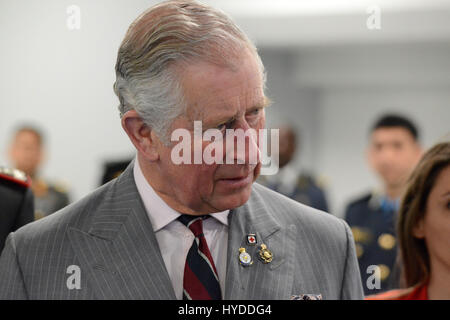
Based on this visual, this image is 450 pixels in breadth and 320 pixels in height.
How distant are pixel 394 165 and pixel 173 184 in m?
2.21

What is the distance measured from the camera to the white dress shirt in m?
1.14

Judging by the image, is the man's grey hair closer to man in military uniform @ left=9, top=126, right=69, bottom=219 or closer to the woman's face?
the woman's face

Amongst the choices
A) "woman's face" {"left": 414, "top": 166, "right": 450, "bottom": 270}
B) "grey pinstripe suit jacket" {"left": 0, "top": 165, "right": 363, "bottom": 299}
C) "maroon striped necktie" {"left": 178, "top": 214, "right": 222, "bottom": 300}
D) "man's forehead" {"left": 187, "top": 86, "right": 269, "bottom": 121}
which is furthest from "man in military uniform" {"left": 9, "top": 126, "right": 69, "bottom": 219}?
"woman's face" {"left": 414, "top": 166, "right": 450, "bottom": 270}

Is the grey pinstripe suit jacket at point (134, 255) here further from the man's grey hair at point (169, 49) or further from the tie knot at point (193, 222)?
the man's grey hair at point (169, 49)

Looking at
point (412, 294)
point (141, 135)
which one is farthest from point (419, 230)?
point (141, 135)

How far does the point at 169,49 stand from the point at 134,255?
0.34 metres

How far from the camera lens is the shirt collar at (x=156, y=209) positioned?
3.76ft

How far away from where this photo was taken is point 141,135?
1.13m

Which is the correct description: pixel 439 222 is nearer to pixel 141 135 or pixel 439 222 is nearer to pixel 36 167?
pixel 141 135

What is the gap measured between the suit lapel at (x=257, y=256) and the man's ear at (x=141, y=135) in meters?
0.18

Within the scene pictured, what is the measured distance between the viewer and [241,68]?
1047 millimetres

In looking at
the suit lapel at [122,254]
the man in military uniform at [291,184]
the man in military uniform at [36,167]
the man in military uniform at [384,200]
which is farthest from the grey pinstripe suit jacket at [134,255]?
the man in military uniform at [291,184]
